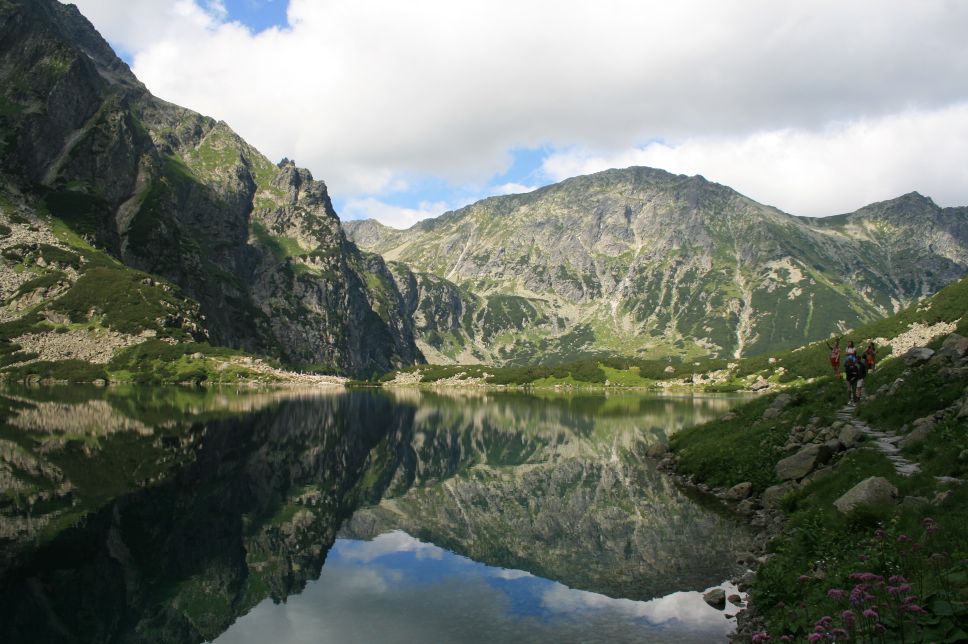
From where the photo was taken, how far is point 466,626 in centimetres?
2180

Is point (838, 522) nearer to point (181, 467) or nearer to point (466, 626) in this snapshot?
point (466, 626)

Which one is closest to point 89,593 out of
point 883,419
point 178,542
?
point 178,542

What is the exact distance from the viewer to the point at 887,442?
28672 mm

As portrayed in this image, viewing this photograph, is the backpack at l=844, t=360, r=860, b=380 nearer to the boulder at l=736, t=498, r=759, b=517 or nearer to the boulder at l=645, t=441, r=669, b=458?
the boulder at l=736, t=498, r=759, b=517

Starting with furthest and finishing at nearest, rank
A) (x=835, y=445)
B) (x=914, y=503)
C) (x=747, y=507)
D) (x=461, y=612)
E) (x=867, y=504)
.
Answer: (x=747, y=507), (x=835, y=445), (x=461, y=612), (x=867, y=504), (x=914, y=503)

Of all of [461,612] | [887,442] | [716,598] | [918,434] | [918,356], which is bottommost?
[461,612]

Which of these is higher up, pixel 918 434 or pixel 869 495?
pixel 918 434

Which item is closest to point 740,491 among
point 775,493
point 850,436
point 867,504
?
point 775,493

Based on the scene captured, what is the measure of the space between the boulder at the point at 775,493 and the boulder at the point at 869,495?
32.8 feet

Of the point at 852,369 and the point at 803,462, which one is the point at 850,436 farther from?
the point at 852,369

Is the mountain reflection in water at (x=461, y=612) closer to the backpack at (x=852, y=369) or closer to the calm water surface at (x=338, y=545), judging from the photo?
the calm water surface at (x=338, y=545)

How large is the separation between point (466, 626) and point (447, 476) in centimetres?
3449

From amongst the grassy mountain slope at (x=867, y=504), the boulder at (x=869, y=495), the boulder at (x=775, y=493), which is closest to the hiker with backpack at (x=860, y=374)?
the grassy mountain slope at (x=867, y=504)

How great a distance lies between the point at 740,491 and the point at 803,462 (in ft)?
18.9
